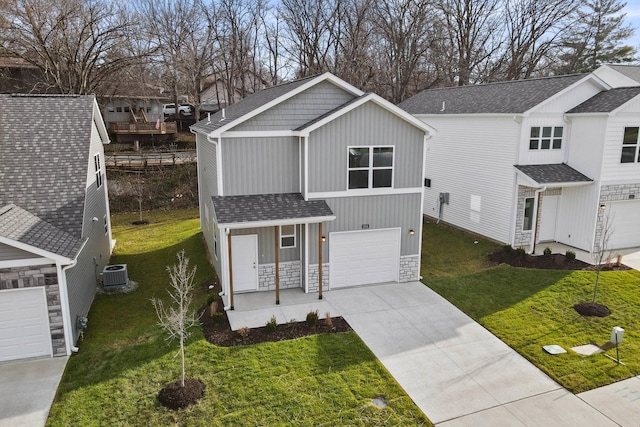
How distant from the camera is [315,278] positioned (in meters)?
14.0

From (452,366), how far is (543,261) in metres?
8.48

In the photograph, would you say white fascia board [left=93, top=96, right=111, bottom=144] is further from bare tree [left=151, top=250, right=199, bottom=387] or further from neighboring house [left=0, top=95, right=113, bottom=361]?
bare tree [left=151, top=250, right=199, bottom=387]

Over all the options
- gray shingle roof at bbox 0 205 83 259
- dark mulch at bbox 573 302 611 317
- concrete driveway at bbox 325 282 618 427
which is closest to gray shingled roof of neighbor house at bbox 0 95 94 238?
gray shingle roof at bbox 0 205 83 259

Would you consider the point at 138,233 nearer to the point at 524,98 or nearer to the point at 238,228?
the point at 238,228

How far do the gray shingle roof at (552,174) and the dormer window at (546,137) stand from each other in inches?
31.8

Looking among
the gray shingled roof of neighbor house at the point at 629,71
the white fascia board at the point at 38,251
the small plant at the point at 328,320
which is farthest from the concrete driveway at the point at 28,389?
the gray shingled roof of neighbor house at the point at 629,71

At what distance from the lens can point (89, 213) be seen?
13.7m

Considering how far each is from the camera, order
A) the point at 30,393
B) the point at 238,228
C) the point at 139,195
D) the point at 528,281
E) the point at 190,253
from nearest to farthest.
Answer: the point at 30,393, the point at 238,228, the point at 528,281, the point at 190,253, the point at 139,195

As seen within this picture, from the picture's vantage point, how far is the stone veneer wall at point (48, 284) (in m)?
9.73

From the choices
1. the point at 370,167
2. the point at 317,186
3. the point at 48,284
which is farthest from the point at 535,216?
the point at 48,284

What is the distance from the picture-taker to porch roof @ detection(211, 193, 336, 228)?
12.5m

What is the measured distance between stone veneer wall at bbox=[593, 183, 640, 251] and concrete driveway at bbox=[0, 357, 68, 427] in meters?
18.5

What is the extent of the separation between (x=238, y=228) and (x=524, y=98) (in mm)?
12988

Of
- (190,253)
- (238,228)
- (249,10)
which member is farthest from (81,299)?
(249,10)
